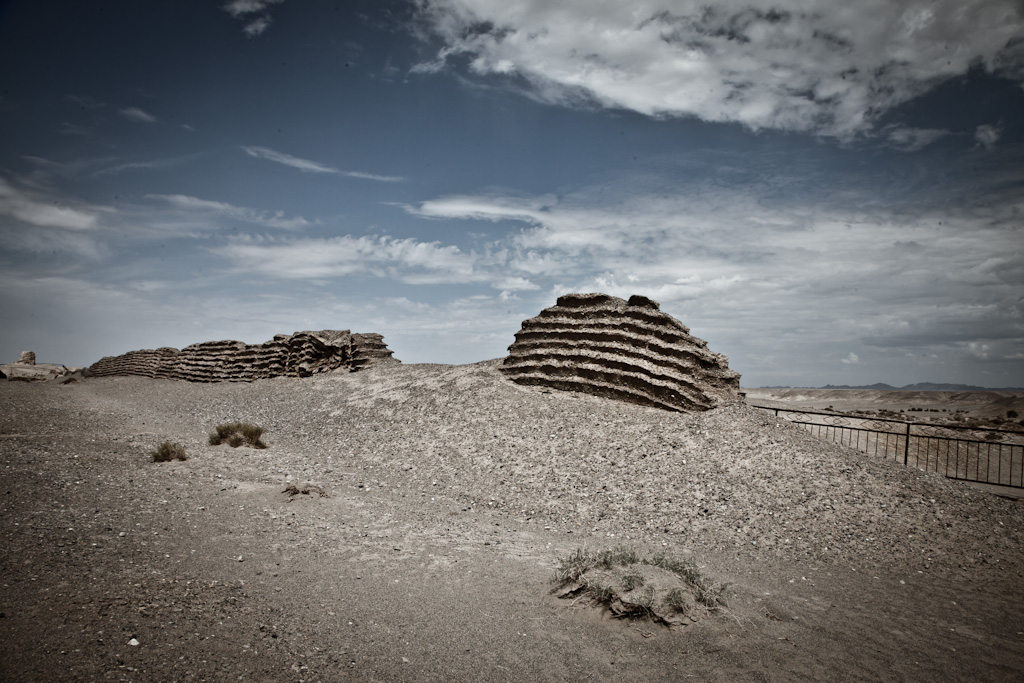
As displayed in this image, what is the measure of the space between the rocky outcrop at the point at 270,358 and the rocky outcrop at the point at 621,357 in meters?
12.0

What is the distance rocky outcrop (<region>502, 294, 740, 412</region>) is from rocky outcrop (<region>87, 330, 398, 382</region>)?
12.0m

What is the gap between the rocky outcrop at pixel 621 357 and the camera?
14844 mm

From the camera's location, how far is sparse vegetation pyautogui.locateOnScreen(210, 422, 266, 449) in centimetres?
1333

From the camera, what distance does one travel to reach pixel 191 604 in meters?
5.47

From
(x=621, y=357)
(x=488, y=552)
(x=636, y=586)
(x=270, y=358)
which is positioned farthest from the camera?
(x=270, y=358)

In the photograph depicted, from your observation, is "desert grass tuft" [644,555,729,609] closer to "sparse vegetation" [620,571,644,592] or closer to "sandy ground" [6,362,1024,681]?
"sandy ground" [6,362,1024,681]

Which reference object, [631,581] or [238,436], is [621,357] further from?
[238,436]

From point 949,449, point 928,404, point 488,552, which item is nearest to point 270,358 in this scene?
point 488,552

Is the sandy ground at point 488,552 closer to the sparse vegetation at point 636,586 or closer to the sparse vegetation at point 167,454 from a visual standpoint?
the sparse vegetation at point 636,586

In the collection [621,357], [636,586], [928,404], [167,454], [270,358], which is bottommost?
[636,586]

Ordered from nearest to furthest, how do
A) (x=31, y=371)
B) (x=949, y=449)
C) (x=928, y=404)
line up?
(x=949, y=449), (x=31, y=371), (x=928, y=404)

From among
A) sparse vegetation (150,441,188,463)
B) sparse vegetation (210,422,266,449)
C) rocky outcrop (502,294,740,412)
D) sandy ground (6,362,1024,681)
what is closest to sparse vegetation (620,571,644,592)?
sandy ground (6,362,1024,681)

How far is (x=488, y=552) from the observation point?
25.9 feet

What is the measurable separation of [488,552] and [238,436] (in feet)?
29.1
